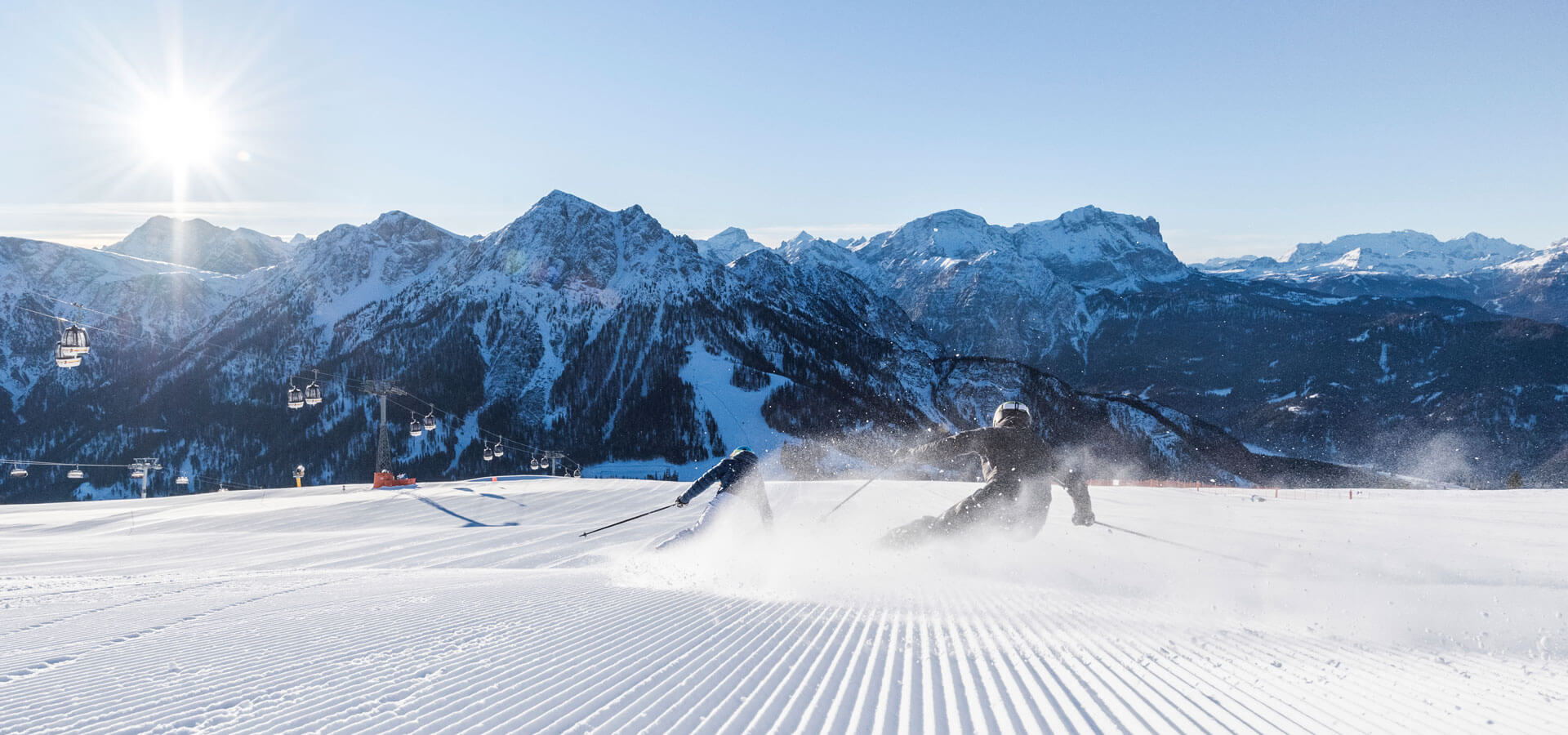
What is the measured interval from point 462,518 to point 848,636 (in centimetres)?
2514

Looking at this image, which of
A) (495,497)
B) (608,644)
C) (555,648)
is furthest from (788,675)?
(495,497)

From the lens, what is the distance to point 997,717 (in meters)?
5.20

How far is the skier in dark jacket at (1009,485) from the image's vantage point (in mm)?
12727

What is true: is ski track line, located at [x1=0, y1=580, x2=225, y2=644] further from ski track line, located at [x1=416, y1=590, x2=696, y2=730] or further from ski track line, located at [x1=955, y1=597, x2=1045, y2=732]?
ski track line, located at [x1=955, y1=597, x2=1045, y2=732]

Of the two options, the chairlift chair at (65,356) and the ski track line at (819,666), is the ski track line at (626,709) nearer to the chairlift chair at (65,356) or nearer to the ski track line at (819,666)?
the ski track line at (819,666)

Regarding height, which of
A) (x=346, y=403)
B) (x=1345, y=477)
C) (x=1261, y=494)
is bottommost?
(x=1345, y=477)

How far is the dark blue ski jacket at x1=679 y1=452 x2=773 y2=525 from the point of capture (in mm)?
14812

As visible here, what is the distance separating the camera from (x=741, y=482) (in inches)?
584

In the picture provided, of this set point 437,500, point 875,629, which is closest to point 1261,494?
point 875,629

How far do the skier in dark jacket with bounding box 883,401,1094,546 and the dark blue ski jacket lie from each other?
2.96 meters

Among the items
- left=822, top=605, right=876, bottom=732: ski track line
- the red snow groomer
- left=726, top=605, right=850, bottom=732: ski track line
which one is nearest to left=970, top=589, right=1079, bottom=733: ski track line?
left=822, top=605, right=876, bottom=732: ski track line

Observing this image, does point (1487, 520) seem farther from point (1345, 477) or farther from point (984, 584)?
point (1345, 477)

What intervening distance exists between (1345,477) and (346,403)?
715 ft

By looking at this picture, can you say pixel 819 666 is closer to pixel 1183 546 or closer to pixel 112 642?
pixel 112 642
